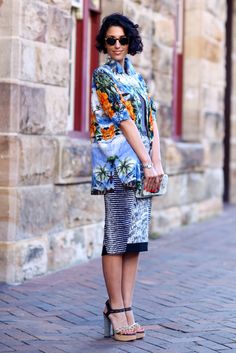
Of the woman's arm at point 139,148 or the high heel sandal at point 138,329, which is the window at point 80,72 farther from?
the high heel sandal at point 138,329

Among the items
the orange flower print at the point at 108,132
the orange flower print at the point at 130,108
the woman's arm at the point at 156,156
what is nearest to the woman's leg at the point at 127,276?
the woman's arm at the point at 156,156

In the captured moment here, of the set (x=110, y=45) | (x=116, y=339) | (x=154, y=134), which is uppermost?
(x=110, y=45)

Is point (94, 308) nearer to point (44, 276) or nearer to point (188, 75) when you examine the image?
point (44, 276)

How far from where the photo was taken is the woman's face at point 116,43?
5.09m

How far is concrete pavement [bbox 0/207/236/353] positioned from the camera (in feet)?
16.3

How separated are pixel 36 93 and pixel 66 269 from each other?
154 cm

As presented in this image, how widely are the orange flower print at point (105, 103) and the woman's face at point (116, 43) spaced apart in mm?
248

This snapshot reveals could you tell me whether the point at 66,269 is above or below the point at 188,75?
below

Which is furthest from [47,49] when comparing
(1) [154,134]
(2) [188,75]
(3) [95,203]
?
(2) [188,75]

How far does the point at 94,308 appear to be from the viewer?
592 cm

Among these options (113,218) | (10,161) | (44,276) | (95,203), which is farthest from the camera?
(95,203)

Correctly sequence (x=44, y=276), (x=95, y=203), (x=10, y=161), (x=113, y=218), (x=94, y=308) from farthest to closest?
(x=95, y=203)
(x=44, y=276)
(x=10, y=161)
(x=94, y=308)
(x=113, y=218)

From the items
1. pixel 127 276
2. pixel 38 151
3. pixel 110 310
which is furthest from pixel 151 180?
pixel 38 151

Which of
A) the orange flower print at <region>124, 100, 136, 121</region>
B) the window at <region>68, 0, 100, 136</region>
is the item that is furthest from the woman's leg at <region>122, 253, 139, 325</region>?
the window at <region>68, 0, 100, 136</region>
